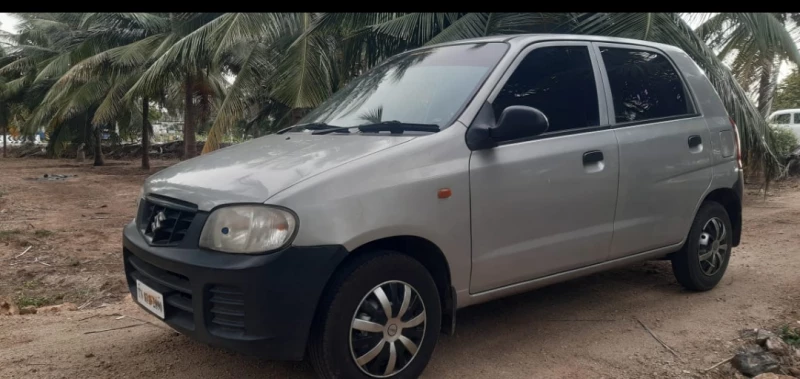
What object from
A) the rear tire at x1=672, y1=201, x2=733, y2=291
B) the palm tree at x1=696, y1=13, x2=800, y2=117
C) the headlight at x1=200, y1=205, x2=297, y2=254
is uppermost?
the palm tree at x1=696, y1=13, x2=800, y2=117

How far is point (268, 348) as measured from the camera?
2.85m

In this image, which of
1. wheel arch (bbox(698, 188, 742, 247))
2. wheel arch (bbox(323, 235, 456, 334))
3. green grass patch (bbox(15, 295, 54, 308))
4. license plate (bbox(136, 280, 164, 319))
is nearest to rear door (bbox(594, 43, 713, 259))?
wheel arch (bbox(698, 188, 742, 247))

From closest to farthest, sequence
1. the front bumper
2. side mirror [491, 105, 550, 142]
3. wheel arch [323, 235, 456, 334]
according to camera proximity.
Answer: the front bumper < wheel arch [323, 235, 456, 334] < side mirror [491, 105, 550, 142]

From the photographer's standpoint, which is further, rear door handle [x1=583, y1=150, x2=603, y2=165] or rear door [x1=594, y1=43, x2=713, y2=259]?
rear door [x1=594, y1=43, x2=713, y2=259]

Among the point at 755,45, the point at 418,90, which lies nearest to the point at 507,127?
the point at 418,90

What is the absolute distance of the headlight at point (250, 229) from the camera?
111 inches

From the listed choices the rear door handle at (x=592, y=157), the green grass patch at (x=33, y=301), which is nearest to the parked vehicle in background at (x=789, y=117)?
the rear door handle at (x=592, y=157)

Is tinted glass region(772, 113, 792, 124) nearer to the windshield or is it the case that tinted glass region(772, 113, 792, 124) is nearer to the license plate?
the windshield

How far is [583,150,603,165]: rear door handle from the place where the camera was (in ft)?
12.7

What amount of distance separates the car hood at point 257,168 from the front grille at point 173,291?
0.37 m

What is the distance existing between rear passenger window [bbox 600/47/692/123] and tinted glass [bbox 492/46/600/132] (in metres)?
0.22

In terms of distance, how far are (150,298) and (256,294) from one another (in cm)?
81

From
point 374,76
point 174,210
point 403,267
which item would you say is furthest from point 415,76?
point 174,210

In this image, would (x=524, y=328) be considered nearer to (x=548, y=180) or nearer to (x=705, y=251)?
(x=548, y=180)
